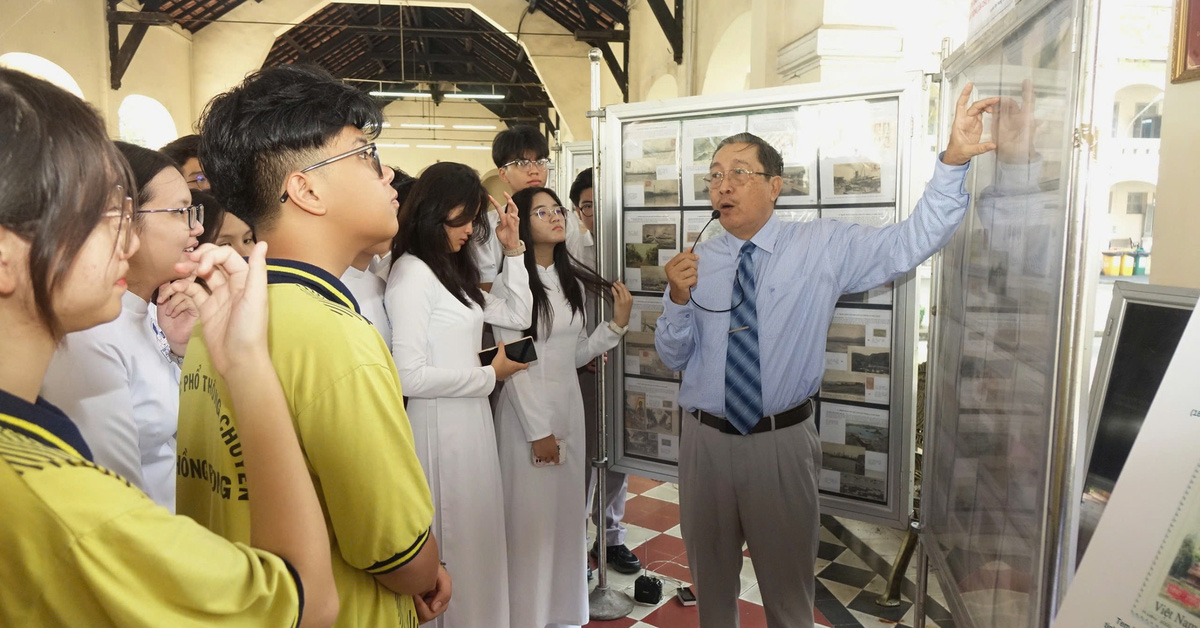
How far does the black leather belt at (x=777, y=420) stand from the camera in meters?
2.32

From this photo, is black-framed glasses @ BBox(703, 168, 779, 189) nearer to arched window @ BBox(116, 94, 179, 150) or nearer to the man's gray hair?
the man's gray hair

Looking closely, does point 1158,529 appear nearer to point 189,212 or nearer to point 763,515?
point 763,515

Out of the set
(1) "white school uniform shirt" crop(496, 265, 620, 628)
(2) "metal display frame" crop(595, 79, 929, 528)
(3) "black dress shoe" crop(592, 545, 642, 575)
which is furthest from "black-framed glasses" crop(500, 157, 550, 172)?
(3) "black dress shoe" crop(592, 545, 642, 575)

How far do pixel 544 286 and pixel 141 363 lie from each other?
1493 millimetres

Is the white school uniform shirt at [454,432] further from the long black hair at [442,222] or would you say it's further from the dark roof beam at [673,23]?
the dark roof beam at [673,23]

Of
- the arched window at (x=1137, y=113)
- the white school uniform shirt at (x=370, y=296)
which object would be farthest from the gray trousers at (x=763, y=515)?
the arched window at (x=1137, y=113)

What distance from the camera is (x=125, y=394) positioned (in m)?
1.53

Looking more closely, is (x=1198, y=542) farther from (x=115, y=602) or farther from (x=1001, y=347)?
(x=115, y=602)

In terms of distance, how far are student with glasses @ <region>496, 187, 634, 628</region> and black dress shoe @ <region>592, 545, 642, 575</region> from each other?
76 centimetres

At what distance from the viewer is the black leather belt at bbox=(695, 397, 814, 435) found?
232 centimetres

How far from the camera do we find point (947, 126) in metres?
2.19

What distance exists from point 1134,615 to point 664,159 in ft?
7.49

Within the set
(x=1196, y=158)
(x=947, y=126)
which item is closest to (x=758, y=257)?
(x=947, y=126)

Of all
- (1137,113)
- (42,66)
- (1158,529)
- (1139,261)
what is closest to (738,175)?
(1158,529)
